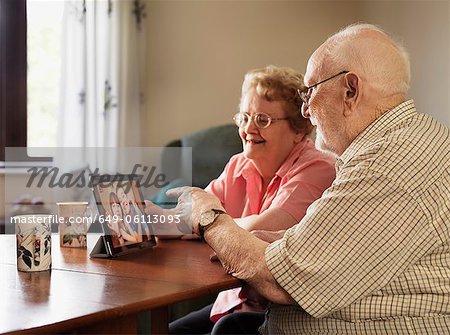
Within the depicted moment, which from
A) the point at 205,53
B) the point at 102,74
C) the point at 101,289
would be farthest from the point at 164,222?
the point at 205,53

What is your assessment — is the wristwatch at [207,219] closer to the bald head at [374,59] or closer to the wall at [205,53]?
the bald head at [374,59]

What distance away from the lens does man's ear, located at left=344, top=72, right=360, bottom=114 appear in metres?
1.61

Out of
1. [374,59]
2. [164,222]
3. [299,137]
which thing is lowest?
[164,222]

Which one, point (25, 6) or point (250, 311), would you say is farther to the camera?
point (25, 6)

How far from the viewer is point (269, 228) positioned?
1.97 m

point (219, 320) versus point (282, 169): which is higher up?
point (282, 169)

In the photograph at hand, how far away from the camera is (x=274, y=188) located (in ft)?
7.28

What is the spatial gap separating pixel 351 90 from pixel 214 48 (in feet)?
9.36

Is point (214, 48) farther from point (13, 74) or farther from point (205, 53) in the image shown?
point (13, 74)

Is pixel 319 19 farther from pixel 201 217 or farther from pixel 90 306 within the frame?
pixel 90 306

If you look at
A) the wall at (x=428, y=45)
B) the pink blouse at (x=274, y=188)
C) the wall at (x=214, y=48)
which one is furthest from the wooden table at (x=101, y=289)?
the wall at (x=214, y=48)

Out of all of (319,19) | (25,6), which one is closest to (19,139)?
(25,6)

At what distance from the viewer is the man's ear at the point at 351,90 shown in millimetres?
1613

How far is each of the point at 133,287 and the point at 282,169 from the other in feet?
2.99
